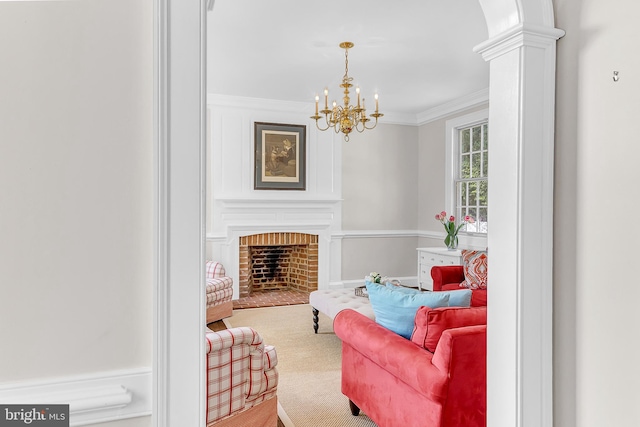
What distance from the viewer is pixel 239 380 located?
2137mm

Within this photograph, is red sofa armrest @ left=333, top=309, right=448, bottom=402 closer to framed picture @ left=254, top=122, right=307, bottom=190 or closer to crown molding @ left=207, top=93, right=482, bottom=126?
framed picture @ left=254, top=122, right=307, bottom=190

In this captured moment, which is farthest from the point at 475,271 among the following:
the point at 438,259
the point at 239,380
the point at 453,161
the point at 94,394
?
the point at 94,394

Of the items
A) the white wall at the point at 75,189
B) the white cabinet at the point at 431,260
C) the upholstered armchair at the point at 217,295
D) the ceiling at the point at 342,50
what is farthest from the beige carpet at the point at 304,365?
the ceiling at the point at 342,50

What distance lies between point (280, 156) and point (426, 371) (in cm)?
439

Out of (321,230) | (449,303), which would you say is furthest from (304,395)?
(321,230)

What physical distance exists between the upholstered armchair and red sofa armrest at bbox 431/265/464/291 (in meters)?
2.32

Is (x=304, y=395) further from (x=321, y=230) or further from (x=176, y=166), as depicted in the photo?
(x=321, y=230)

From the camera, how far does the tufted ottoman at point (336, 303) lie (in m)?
3.66

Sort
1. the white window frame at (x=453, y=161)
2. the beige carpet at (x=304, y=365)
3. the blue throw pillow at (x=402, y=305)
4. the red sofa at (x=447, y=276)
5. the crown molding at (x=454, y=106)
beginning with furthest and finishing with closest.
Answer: the white window frame at (x=453, y=161) < the crown molding at (x=454, y=106) < the red sofa at (x=447, y=276) < the beige carpet at (x=304, y=365) < the blue throw pillow at (x=402, y=305)

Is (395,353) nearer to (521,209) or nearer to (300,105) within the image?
(521,209)

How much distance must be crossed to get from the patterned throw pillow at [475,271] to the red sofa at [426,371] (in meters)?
2.20

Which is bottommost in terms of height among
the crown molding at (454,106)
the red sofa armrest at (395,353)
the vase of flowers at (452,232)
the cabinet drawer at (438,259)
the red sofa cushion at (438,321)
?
the red sofa armrest at (395,353)

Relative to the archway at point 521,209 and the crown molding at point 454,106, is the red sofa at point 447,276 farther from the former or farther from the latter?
the archway at point 521,209

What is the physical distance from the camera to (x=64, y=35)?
3.07ft
